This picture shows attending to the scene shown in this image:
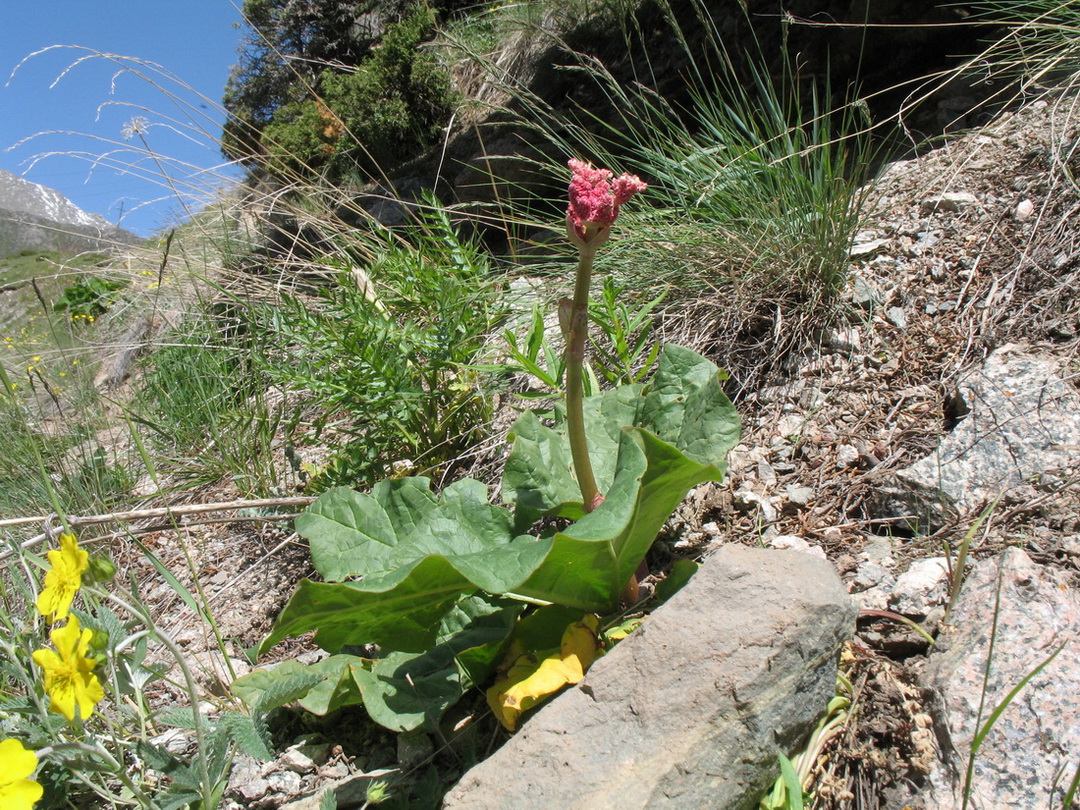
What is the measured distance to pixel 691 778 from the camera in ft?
3.21

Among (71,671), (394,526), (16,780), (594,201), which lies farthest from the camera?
(394,526)

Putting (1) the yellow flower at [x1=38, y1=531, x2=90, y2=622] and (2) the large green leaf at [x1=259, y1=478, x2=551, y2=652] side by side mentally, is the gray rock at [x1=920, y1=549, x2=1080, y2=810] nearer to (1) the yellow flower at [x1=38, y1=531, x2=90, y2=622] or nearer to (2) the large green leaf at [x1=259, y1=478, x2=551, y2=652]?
(2) the large green leaf at [x1=259, y1=478, x2=551, y2=652]

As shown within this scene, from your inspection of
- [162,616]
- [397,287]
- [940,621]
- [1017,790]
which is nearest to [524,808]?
[1017,790]

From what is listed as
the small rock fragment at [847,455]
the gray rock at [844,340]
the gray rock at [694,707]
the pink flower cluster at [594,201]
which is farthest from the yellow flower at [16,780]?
the gray rock at [844,340]

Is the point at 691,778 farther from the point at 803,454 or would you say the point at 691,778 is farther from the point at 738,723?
the point at 803,454

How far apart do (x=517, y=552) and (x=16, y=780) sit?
2.32 ft

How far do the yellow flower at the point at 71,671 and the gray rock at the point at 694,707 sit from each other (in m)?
0.53

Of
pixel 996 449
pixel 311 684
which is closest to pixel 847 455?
pixel 996 449

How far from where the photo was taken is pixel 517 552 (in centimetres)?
117

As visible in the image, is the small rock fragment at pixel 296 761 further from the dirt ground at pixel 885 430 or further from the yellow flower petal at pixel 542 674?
the yellow flower petal at pixel 542 674

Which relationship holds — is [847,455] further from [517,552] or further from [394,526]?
[394,526]

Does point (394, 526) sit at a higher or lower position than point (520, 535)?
higher

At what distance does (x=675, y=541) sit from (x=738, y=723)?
696 mm

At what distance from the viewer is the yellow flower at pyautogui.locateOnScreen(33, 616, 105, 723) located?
0.93 meters
